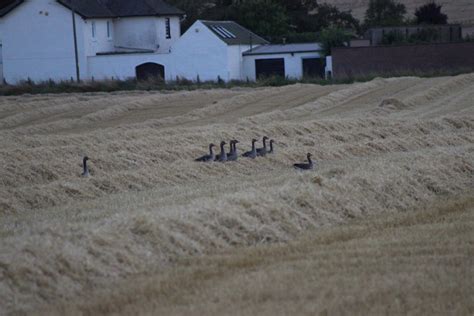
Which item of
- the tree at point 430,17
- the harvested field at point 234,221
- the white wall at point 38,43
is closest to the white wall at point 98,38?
the white wall at point 38,43

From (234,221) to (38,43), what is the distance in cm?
6219

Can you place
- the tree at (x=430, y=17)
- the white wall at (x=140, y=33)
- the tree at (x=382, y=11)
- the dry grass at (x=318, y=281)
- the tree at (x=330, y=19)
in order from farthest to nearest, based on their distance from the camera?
the tree at (x=382, y=11) < the tree at (x=330, y=19) < the tree at (x=430, y=17) < the white wall at (x=140, y=33) < the dry grass at (x=318, y=281)

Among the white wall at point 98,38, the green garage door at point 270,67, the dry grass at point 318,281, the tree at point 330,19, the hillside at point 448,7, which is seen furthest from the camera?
the hillside at point 448,7

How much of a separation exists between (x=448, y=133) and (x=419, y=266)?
1835cm

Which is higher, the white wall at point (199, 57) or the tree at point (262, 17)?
the tree at point (262, 17)

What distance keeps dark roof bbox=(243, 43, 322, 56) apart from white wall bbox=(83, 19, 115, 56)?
10.2 m

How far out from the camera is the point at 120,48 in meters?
76.2

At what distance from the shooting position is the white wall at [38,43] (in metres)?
73.8

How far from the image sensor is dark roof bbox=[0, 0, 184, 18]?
7312 cm

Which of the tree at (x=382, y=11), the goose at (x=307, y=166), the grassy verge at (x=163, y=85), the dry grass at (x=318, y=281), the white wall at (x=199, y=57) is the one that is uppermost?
the tree at (x=382, y=11)

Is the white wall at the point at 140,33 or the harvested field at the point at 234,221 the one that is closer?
the harvested field at the point at 234,221

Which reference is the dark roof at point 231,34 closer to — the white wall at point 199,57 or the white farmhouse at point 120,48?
the white farmhouse at point 120,48

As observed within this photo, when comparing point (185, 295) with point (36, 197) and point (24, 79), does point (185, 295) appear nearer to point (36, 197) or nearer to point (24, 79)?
point (36, 197)

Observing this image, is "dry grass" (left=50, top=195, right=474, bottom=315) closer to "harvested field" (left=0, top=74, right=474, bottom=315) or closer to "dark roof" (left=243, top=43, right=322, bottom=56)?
"harvested field" (left=0, top=74, right=474, bottom=315)
